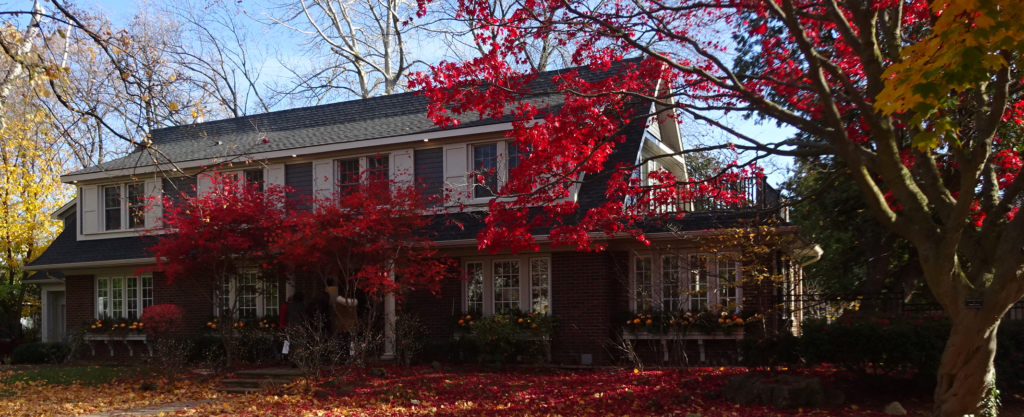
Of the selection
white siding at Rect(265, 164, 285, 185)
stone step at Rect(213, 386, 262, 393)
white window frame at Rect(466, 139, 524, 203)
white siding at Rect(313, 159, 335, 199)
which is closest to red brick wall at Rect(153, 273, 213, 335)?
white siding at Rect(265, 164, 285, 185)

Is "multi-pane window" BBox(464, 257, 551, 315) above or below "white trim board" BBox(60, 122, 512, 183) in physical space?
below

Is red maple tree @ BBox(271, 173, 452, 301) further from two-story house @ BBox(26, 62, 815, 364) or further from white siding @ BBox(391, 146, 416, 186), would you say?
white siding @ BBox(391, 146, 416, 186)

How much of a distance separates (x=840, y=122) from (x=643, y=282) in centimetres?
741

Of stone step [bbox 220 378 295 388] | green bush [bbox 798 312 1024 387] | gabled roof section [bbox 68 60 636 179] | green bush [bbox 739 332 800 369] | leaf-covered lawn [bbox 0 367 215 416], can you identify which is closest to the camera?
green bush [bbox 798 312 1024 387]

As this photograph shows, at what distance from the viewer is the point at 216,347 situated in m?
17.7

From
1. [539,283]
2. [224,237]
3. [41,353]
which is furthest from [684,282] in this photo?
[41,353]

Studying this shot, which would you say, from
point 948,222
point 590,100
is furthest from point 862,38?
point 590,100

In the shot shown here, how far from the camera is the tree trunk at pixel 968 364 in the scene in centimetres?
771

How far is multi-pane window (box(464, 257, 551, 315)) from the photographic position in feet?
52.4

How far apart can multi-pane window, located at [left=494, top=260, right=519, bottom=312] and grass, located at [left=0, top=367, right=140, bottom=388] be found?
24.8 feet

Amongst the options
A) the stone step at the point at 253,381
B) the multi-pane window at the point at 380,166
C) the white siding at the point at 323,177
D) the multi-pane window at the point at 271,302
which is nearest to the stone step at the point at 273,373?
the stone step at the point at 253,381

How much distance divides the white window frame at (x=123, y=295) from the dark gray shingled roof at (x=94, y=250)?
0.82 metres

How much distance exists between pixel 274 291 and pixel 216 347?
187cm

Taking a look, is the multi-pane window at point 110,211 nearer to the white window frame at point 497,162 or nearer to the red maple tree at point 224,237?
the red maple tree at point 224,237
